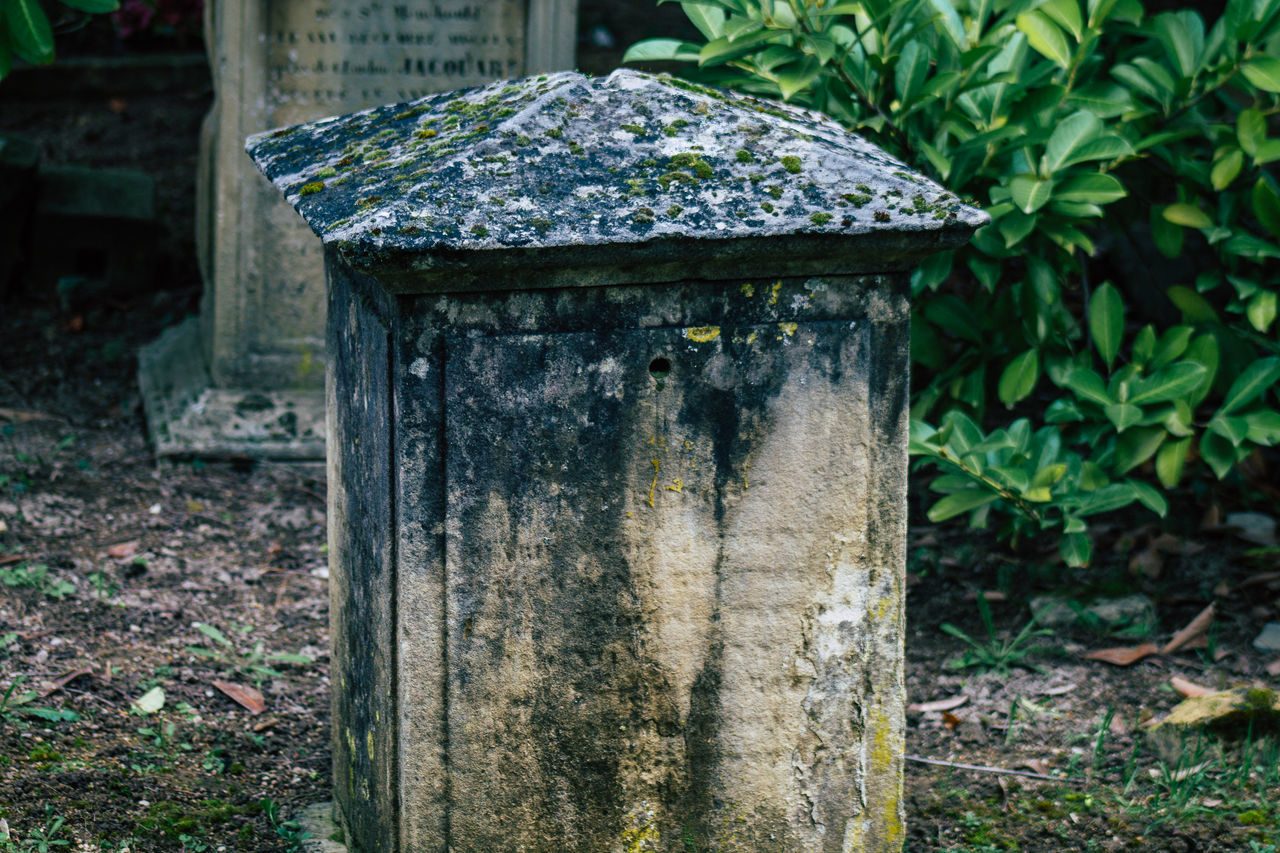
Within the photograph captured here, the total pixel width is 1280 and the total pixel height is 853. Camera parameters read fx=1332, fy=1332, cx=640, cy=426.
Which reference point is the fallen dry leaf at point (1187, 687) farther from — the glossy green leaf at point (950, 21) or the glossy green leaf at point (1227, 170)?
the glossy green leaf at point (950, 21)

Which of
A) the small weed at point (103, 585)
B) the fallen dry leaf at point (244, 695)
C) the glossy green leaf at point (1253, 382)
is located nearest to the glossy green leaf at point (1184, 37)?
the glossy green leaf at point (1253, 382)

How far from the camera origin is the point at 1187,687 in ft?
9.78

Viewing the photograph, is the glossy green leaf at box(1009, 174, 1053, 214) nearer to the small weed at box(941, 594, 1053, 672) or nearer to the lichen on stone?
the lichen on stone

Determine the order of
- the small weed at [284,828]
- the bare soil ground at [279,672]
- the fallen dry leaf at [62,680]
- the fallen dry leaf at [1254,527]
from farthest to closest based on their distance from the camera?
the fallen dry leaf at [1254,527] → the fallen dry leaf at [62,680] → the bare soil ground at [279,672] → the small weed at [284,828]

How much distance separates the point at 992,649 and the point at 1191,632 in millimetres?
492

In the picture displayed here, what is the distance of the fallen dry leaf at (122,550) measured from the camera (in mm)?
3691

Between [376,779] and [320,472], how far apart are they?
2.51m

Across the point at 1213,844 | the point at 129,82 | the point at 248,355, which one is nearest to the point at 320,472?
the point at 248,355

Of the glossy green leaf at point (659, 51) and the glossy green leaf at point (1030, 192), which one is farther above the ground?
the glossy green leaf at point (659, 51)

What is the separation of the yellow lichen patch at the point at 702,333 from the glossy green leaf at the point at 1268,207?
178cm

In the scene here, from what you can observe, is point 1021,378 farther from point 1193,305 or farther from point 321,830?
point 321,830

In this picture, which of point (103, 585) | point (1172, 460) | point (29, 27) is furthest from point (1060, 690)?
point (29, 27)

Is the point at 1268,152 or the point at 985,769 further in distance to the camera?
the point at 1268,152

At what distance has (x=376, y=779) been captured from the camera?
2.05 metres
